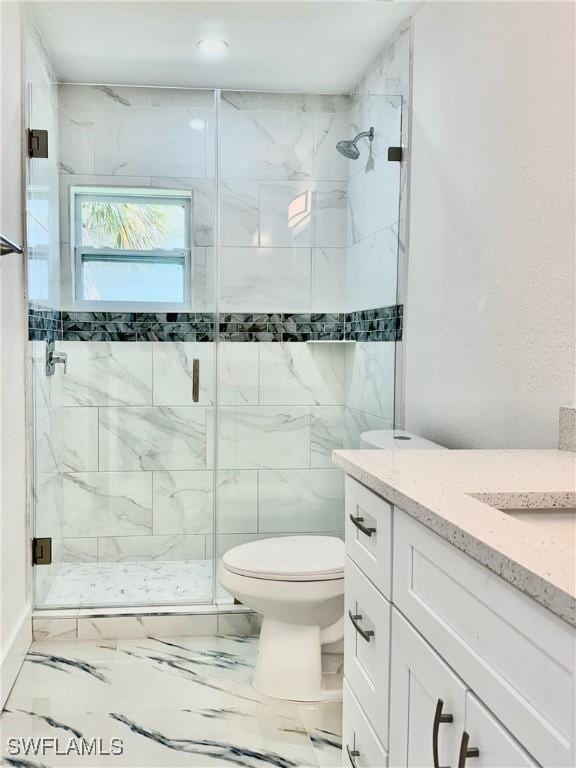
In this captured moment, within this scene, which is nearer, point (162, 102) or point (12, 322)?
point (12, 322)

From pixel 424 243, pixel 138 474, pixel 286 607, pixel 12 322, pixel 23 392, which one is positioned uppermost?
pixel 424 243

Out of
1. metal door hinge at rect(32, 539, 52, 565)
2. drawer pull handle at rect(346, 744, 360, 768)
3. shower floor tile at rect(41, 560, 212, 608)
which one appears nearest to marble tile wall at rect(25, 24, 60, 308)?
metal door hinge at rect(32, 539, 52, 565)

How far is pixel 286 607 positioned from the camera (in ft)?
7.22

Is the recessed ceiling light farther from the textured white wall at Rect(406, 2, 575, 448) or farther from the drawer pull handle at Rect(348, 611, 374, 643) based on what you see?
the drawer pull handle at Rect(348, 611, 374, 643)

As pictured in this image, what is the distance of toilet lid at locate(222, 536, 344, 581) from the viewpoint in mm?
2201

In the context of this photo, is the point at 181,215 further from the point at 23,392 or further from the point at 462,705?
the point at 462,705

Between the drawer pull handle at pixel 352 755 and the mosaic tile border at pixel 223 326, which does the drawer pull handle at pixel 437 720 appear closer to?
the drawer pull handle at pixel 352 755

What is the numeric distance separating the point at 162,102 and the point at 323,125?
0.69 m

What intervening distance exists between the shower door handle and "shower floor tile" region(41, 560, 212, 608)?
27.4 inches

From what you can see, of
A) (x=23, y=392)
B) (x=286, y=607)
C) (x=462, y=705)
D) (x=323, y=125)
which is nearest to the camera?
(x=462, y=705)

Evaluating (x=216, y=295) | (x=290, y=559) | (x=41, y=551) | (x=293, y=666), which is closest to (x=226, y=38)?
(x=216, y=295)

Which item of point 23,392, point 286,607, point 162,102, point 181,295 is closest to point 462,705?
point 286,607

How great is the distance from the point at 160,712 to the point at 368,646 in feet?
3.37

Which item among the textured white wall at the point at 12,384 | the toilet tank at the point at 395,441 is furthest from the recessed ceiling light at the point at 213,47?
the toilet tank at the point at 395,441
